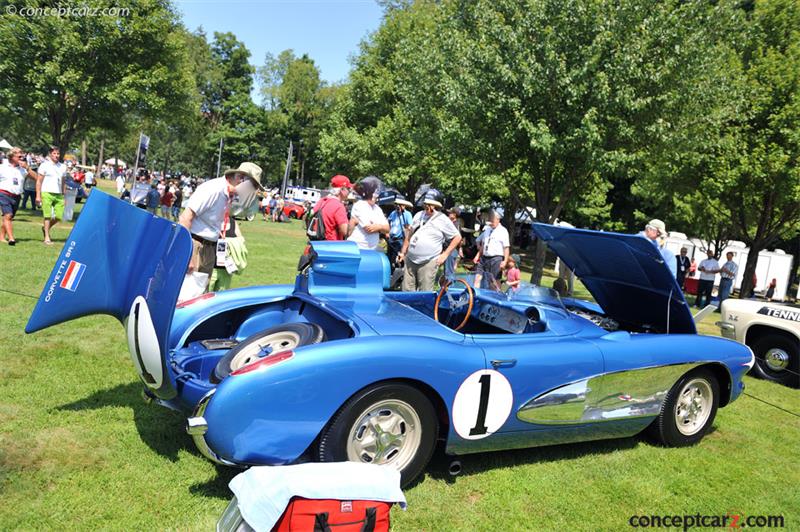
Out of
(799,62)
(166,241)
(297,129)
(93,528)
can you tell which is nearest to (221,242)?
(166,241)

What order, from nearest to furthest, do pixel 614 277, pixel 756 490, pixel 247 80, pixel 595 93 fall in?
pixel 756 490
pixel 614 277
pixel 595 93
pixel 247 80

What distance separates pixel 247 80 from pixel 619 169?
51.3 m

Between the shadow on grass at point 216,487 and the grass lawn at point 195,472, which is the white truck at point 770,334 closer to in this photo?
the grass lawn at point 195,472

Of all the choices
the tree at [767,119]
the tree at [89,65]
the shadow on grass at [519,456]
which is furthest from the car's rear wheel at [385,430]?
the tree at [89,65]

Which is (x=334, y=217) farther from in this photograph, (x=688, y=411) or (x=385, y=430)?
(x=688, y=411)

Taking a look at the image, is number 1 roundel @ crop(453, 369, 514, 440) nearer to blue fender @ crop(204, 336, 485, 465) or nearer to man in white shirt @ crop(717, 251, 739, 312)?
blue fender @ crop(204, 336, 485, 465)

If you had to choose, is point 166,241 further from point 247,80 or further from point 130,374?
point 247,80

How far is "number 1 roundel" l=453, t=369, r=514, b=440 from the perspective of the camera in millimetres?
3260


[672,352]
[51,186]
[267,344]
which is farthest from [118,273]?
[51,186]

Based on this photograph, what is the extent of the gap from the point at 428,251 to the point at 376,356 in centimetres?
448

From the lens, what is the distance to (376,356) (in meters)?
2.98

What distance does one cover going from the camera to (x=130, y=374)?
467cm

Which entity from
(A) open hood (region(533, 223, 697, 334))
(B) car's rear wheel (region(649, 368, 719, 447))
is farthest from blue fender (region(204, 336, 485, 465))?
(B) car's rear wheel (region(649, 368, 719, 447))

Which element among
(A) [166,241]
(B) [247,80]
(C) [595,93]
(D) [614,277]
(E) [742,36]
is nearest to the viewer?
(A) [166,241]
